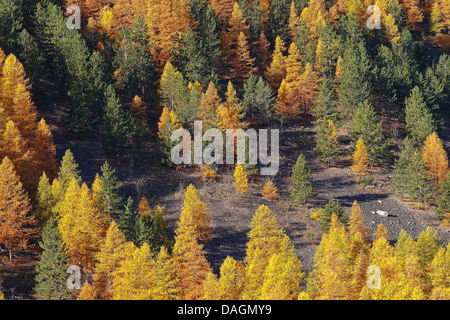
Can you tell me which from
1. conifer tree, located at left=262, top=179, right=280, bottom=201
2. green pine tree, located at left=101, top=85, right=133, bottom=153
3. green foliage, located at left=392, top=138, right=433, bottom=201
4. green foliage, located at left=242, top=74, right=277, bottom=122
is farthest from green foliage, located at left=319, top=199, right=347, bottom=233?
green pine tree, located at left=101, top=85, right=133, bottom=153

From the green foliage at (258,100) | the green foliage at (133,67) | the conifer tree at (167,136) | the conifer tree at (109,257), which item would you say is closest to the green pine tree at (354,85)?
the green foliage at (258,100)

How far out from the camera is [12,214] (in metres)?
64.1

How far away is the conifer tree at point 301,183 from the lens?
76.7 meters

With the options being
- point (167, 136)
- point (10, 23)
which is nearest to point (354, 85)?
point (167, 136)

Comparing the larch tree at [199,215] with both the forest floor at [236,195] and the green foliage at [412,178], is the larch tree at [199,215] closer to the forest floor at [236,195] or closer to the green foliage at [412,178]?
the forest floor at [236,195]

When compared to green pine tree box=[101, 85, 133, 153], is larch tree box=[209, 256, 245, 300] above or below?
below

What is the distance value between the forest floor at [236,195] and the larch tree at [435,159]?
187 inches

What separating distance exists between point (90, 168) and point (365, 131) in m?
32.4

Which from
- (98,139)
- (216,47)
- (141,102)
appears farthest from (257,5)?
(98,139)

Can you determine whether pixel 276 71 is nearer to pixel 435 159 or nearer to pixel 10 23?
pixel 435 159

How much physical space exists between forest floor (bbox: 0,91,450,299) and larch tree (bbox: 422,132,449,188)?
474cm

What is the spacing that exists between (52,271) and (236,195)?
25281 mm

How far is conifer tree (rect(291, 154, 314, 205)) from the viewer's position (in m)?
76.7

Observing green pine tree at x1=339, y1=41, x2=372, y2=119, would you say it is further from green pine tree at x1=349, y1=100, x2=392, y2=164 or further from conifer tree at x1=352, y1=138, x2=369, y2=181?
conifer tree at x1=352, y1=138, x2=369, y2=181
